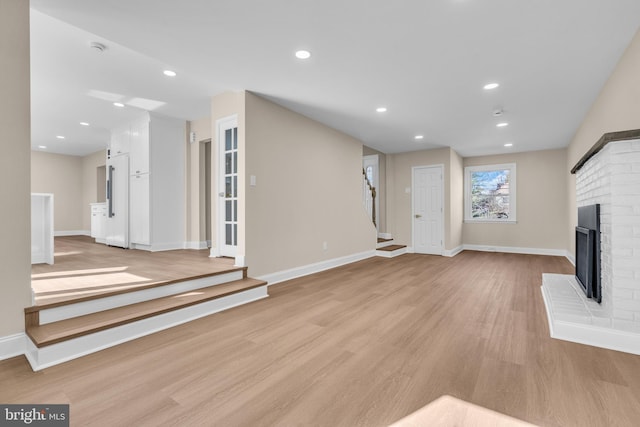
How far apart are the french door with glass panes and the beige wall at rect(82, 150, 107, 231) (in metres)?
6.39

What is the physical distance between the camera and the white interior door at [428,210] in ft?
23.2

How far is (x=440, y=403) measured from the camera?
157 cm

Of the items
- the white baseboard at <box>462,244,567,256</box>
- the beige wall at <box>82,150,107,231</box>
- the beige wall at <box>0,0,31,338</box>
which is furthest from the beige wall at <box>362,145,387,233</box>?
the beige wall at <box>82,150,107,231</box>

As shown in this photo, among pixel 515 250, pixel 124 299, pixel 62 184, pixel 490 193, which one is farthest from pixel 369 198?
pixel 62 184

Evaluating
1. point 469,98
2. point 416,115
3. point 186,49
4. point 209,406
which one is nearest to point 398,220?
point 416,115

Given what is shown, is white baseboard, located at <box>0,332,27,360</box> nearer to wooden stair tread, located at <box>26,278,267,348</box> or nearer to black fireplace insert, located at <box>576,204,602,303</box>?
wooden stair tread, located at <box>26,278,267,348</box>

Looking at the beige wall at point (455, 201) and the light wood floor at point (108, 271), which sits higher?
the beige wall at point (455, 201)

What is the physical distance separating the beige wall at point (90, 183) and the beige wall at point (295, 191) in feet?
23.1

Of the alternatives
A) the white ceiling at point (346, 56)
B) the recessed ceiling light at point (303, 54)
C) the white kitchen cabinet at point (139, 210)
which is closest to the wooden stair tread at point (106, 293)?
the white ceiling at point (346, 56)

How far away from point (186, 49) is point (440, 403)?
348cm

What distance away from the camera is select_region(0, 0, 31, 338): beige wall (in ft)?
6.68

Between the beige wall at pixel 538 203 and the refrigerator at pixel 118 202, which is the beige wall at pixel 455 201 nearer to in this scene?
the beige wall at pixel 538 203

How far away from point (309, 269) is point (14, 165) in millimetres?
3614

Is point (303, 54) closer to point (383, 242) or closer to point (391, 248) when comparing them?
point (391, 248)
